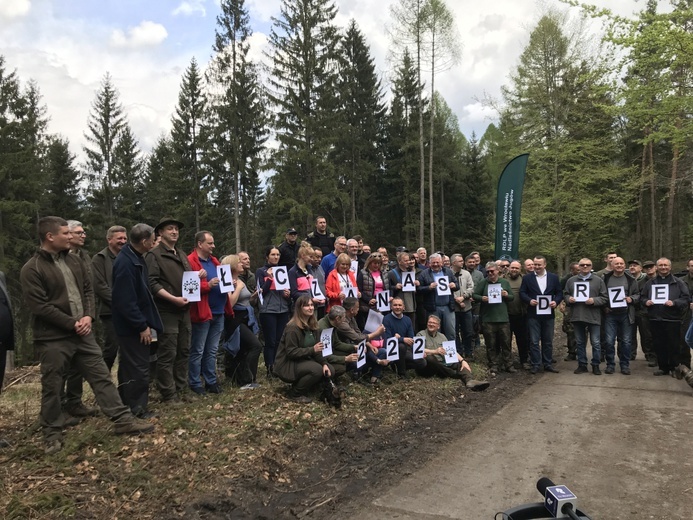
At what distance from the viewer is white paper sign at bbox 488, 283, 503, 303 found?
886 centimetres

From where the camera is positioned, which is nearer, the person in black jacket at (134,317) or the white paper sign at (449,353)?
the person in black jacket at (134,317)

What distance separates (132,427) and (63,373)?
0.85 meters

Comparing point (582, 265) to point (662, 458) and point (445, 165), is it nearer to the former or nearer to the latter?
point (662, 458)

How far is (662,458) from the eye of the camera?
4.90 meters

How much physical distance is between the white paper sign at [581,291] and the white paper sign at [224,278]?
649 cm

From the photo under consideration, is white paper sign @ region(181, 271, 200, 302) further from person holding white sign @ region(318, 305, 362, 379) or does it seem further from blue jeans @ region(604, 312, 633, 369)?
blue jeans @ region(604, 312, 633, 369)

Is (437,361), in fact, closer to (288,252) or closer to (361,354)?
(361,354)

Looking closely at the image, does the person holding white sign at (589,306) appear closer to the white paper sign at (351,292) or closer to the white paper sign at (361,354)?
the white paper sign at (351,292)

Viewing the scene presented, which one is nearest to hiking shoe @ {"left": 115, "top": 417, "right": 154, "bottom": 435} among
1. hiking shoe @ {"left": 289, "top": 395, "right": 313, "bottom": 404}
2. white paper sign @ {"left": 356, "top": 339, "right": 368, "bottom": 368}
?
hiking shoe @ {"left": 289, "top": 395, "right": 313, "bottom": 404}

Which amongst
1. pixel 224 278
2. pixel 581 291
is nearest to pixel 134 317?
pixel 224 278

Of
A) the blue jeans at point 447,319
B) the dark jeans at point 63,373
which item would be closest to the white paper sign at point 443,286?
the blue jeans at point 447,319

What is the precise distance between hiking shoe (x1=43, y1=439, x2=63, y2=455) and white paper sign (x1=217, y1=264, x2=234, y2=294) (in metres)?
2.54

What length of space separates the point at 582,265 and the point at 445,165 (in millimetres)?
23866

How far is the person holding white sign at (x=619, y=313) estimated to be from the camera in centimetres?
873
